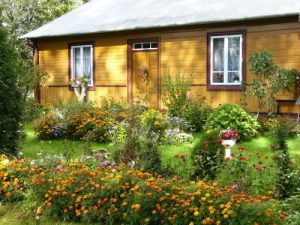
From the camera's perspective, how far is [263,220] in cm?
448

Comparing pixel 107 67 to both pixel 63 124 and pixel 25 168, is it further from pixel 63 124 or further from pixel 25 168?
pixel 25 168

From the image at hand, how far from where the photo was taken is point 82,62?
61.8 ft

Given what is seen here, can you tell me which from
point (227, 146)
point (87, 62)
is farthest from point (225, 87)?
point (227, 146)

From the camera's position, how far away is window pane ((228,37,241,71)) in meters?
15.0

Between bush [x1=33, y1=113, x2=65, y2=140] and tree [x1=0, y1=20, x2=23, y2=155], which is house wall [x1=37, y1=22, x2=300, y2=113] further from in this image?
tree [x1=0, y1=20, x2=23, y2=155]

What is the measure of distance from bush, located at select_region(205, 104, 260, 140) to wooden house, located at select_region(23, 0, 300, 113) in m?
2.49

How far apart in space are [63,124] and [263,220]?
8.46 metres

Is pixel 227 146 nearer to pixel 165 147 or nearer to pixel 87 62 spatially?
pixel 165 147

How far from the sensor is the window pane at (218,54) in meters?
15.3

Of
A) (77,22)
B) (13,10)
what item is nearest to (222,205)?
(77,22)

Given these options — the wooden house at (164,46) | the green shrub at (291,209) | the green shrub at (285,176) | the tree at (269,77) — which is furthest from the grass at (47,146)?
the wooden house at (164,46)

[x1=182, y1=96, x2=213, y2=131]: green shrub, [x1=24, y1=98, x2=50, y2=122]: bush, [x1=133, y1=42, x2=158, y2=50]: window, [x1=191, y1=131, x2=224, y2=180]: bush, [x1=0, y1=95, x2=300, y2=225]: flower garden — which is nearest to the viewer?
[x1=0, y1=95, x2=300, y2=225]: flower garden

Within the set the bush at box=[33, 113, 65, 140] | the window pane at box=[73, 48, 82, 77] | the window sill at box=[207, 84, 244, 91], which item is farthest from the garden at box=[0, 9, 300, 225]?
the window pane at box=[73, 48, 82, 77]

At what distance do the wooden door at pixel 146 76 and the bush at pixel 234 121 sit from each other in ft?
16.6
